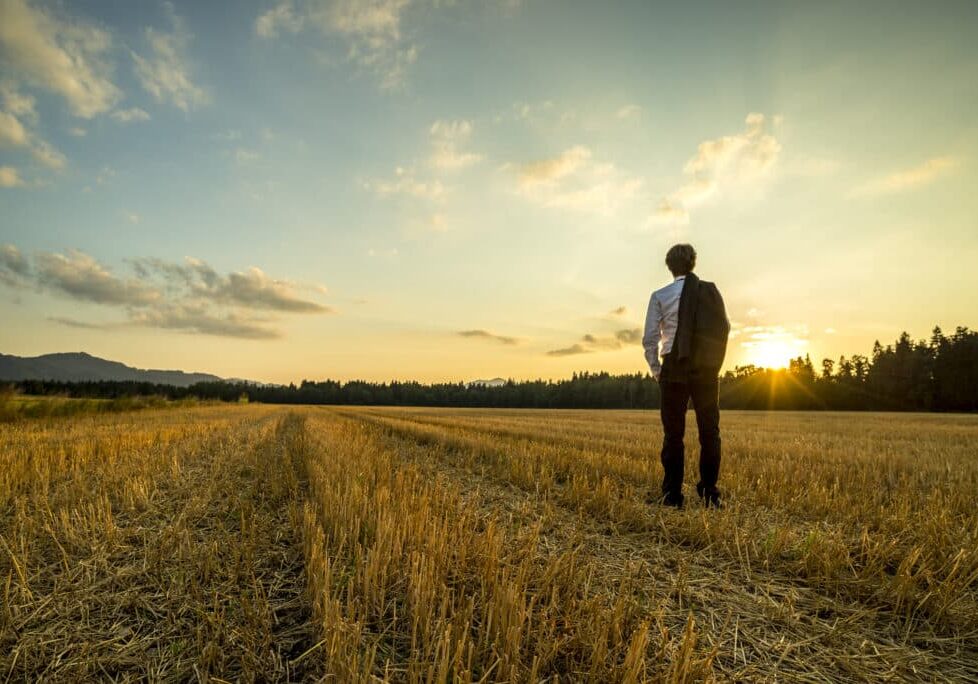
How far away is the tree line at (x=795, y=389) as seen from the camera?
61562 millimetres

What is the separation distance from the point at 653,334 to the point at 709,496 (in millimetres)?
1888

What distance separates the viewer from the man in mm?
4855

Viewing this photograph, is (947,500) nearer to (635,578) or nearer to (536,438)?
(635,578)

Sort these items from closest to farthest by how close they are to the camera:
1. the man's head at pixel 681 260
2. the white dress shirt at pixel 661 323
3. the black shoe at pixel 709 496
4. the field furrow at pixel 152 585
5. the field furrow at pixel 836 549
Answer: the field furrow at pixel 152 585 → the field furrow at pixel 836 549 → the black shoe at pixel 709 496 → the white dress shirt at pixel 661 323 → the man's head at pixel 681 260

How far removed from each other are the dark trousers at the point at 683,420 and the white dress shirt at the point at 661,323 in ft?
0.44

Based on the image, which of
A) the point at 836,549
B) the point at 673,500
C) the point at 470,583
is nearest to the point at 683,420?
the point at 673,500

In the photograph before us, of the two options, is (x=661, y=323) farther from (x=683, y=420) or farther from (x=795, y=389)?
(x=795, y=389)

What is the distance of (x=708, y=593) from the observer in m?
2.85

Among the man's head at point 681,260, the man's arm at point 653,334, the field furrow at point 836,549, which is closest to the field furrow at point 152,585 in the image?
the field furrow at point 836,549

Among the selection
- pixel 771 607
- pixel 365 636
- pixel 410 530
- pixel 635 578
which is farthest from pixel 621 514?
pixel 365 636

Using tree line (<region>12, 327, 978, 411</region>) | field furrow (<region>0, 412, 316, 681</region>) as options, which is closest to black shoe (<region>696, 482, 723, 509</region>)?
field furrow (<region>0, 412, 316, 681</region>)

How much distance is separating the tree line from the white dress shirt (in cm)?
4329

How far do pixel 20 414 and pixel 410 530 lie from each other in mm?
17348

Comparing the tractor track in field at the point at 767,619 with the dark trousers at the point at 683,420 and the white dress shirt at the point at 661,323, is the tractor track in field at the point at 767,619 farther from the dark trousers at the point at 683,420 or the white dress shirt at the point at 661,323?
the white dress shirt at the point at 661,323
